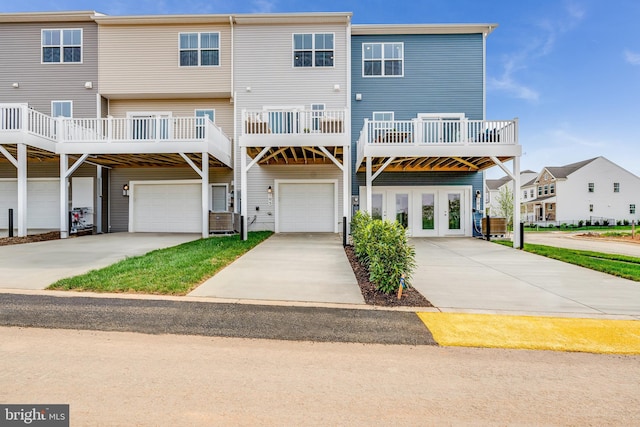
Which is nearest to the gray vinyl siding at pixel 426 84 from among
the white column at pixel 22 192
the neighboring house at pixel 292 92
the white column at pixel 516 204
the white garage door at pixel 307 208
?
the neighboring house at pixel 292 92

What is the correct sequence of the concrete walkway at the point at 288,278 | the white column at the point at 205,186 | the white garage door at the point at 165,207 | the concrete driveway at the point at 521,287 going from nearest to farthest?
1. the concrete driveway at the point at 521,287
2. the concrete walkway at the point at 288,278
3. the white column at the point at 205,186
4. the white garage door at the point at 165,207

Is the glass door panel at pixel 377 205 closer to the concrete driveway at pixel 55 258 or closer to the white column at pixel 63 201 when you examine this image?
the concrete driveway at pixel 55 258

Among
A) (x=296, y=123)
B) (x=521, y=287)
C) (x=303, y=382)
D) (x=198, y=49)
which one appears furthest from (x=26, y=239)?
(x=521, y=287)

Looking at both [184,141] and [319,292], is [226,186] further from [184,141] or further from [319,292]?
[319,292]

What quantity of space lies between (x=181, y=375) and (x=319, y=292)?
2831 mm

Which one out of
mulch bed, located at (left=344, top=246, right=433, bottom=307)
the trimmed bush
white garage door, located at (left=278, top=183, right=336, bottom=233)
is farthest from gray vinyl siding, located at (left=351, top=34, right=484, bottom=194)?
mulch bed, located at (left=344, top=246, right=433, bottom=307)

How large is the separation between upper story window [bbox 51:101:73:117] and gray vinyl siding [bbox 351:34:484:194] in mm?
13064

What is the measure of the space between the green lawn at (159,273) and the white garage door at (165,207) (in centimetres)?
635

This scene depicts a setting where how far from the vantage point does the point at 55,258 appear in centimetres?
779

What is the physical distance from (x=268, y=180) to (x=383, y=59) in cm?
776

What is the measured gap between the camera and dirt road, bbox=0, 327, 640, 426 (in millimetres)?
2199

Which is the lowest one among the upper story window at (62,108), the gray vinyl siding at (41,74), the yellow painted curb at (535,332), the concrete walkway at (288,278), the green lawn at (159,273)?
the yellow painted curb at (535,332)

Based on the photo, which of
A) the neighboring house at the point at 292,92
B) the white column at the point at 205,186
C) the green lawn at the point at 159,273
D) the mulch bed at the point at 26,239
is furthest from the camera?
the neighboring house at the point at 292,92

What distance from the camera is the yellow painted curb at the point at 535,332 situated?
134 inches
